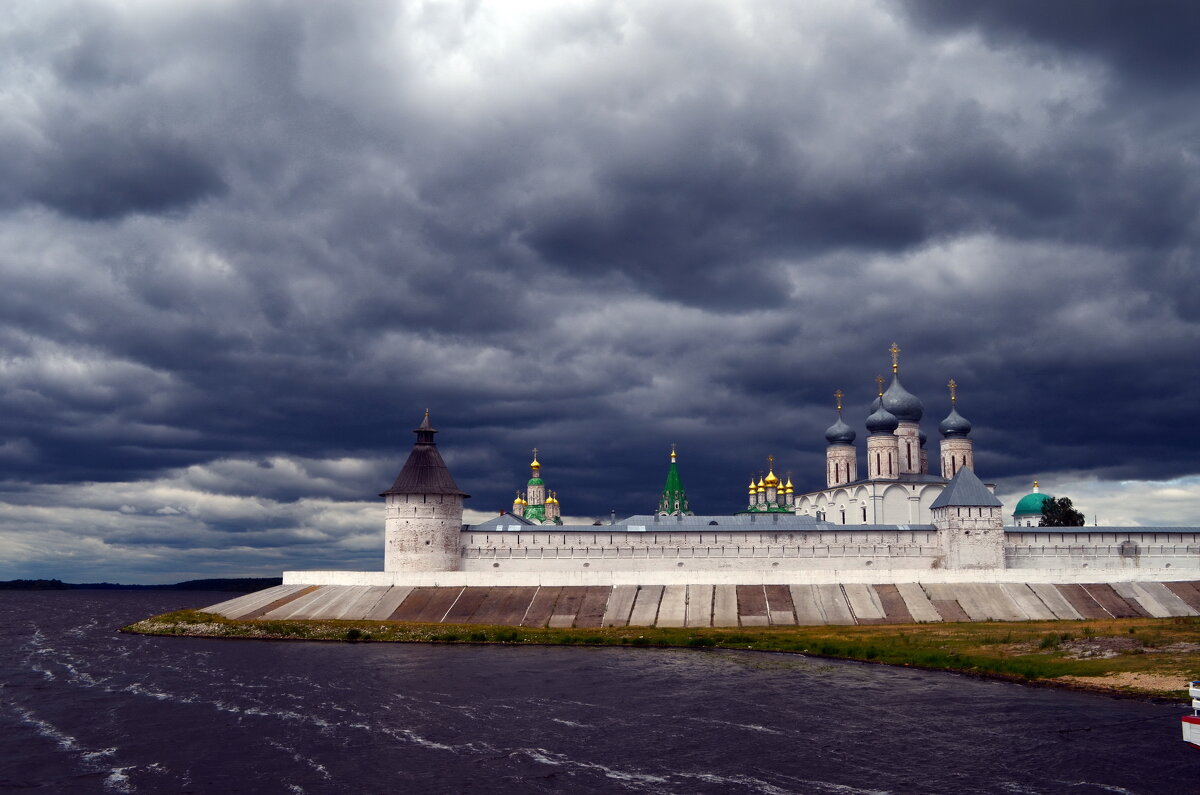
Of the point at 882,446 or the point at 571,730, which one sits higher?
the point at 882,446

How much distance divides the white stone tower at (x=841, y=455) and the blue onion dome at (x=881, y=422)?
5623mm

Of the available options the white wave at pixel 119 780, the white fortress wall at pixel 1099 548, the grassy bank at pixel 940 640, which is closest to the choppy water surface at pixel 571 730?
the white wave at pixel 119 780

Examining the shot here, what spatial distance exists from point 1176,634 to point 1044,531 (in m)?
20.0

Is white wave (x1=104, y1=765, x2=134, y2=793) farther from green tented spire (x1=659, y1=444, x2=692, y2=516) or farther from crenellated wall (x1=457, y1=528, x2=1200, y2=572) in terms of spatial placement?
green tented spire (x1=659, y1=444, x2=692, y2=516)

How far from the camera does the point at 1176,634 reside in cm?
4172

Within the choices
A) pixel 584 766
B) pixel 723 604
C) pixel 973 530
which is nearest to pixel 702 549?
pixel 723 604

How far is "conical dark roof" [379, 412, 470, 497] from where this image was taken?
59.7m

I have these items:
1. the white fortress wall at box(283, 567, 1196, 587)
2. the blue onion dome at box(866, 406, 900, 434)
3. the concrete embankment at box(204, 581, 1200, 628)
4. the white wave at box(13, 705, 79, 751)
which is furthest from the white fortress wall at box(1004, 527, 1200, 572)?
the white wave at box(13, 705, 79, 751)

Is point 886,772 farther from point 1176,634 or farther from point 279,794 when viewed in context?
point 1176,634

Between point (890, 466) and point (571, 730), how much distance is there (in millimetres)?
53675

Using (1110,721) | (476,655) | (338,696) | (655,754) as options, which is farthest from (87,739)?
(1110,721)

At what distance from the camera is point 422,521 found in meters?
59.2

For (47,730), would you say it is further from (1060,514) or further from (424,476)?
(1060,514)

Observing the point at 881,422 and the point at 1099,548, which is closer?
the point at 1099,548
